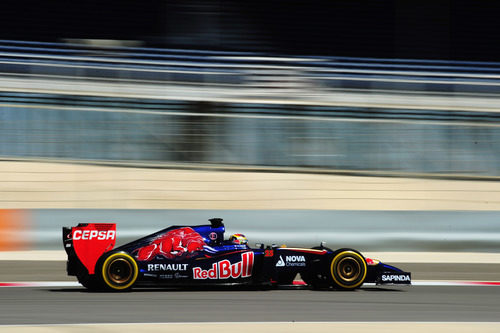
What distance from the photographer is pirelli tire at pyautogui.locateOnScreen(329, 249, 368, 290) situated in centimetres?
924

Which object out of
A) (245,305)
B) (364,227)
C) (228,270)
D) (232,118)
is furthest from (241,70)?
(245,305)

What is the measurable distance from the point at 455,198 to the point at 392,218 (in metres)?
3.01

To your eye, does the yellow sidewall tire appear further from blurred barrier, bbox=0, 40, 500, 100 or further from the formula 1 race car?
blurred barrier, bbox=0, 40, 500, 100

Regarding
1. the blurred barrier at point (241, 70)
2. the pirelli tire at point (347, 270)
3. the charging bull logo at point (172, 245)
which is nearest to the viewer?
the charging bull logo at point (172, 245)

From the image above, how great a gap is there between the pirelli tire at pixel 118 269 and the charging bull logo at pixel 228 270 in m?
0.70

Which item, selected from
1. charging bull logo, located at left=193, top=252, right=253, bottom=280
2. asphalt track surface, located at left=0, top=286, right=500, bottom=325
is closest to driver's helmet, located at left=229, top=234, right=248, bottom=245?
charging bull logo, located at left=193, top=252, right=253, bottom=280

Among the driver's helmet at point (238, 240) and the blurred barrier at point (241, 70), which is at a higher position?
the blurred barrier at point (241, 70)

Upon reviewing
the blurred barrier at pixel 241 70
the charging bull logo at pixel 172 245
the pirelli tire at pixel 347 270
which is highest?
the blurred barrier at pixel 241 70

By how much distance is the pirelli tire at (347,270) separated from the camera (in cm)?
924

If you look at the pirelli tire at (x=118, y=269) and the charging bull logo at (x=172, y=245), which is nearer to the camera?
the pirelli tire at (x=118, y=269)

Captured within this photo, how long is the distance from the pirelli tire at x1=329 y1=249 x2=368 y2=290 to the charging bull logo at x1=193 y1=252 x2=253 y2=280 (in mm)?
970

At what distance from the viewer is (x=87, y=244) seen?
8.99m

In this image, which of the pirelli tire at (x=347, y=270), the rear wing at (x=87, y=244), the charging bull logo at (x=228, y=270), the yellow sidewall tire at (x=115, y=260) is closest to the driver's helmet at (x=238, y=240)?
the charging bull logo at (x=228, y=270)

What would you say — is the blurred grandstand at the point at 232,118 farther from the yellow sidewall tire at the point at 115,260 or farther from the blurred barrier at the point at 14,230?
the yellow sidewall tire at the point at 115,260
